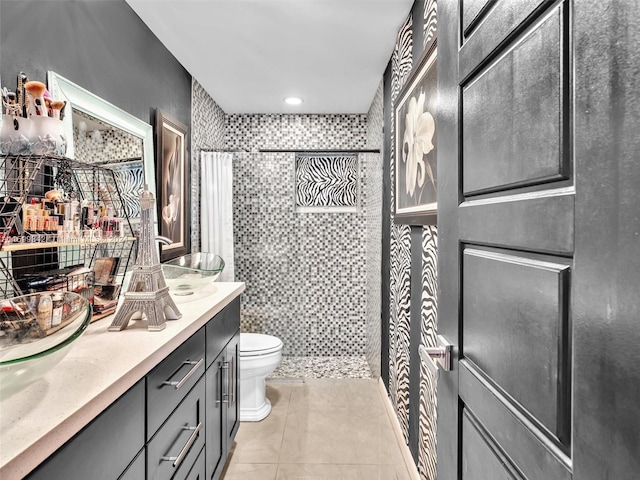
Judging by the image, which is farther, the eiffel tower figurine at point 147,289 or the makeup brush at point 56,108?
the eiffel tower figurine at point 147,289

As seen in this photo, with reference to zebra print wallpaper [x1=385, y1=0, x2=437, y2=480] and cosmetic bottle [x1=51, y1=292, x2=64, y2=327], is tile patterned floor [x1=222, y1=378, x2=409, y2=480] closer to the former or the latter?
zebra print wallpaper [x1=385, y1=0, x2=437, y2=480]

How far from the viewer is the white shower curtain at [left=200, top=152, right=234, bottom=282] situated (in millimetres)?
3201

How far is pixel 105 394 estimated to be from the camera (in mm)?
869

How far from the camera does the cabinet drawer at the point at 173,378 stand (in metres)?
1.12

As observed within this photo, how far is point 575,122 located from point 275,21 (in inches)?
80.2

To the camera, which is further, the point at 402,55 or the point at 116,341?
the point at 402,55

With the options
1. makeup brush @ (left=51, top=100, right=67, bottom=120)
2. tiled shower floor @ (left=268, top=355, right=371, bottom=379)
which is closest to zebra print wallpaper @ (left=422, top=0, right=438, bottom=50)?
makeup brush @ (left=51, top=100, right=67, bottom=120)

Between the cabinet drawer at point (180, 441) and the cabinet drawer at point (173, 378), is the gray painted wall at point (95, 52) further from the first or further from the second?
the cabinet drawer at point (180, 441)

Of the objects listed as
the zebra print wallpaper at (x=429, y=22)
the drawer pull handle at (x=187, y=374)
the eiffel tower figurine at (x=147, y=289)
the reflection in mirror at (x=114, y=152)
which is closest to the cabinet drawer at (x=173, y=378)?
the drawer pull handle at (x=187, y=374)

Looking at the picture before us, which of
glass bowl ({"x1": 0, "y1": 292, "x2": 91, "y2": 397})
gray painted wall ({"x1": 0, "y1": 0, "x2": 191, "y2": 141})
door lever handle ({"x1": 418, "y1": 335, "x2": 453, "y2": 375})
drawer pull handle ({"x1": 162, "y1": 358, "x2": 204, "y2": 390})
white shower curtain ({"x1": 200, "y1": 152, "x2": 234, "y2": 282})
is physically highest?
gray painted wall ({"x1": 0, "y1": 0, "x2": 191, "y2": 141})

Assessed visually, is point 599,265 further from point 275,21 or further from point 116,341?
point 275,21

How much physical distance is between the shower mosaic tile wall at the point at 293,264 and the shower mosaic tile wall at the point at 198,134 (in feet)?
1.52

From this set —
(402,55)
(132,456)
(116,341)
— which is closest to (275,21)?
(402,55)

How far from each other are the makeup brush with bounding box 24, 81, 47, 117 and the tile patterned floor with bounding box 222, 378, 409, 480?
6.11 ft
